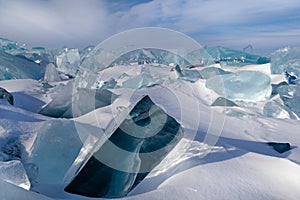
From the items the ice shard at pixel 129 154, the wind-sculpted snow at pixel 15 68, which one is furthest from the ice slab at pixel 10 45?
the ice shard at pixel 129 154

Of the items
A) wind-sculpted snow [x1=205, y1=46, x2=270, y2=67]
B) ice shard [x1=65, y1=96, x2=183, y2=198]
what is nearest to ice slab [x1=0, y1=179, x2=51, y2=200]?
ice shard [x1=65, y1=96, x2=183, y2=198]

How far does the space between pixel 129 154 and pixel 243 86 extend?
498 cm

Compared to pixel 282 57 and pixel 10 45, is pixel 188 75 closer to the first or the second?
pixel 282 57

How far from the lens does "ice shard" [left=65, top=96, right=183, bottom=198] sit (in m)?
1.83

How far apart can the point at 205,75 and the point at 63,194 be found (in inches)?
260

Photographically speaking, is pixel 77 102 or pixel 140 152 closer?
pixel 140 152

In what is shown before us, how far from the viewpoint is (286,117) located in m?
4.44

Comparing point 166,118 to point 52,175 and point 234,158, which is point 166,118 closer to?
point 234,158

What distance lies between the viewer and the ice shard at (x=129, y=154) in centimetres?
183

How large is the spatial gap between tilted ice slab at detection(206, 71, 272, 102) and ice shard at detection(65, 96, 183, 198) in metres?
4.11

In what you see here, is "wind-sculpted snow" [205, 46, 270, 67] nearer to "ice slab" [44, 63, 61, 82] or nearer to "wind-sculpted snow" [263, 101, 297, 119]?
"ice slab" [44, 63, 61, 82]

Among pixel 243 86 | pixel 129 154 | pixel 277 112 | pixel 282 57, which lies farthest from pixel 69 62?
pixel 129 154

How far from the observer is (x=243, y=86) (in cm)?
640

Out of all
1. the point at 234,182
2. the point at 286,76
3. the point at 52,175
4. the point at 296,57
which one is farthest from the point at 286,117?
the point at 296,57
